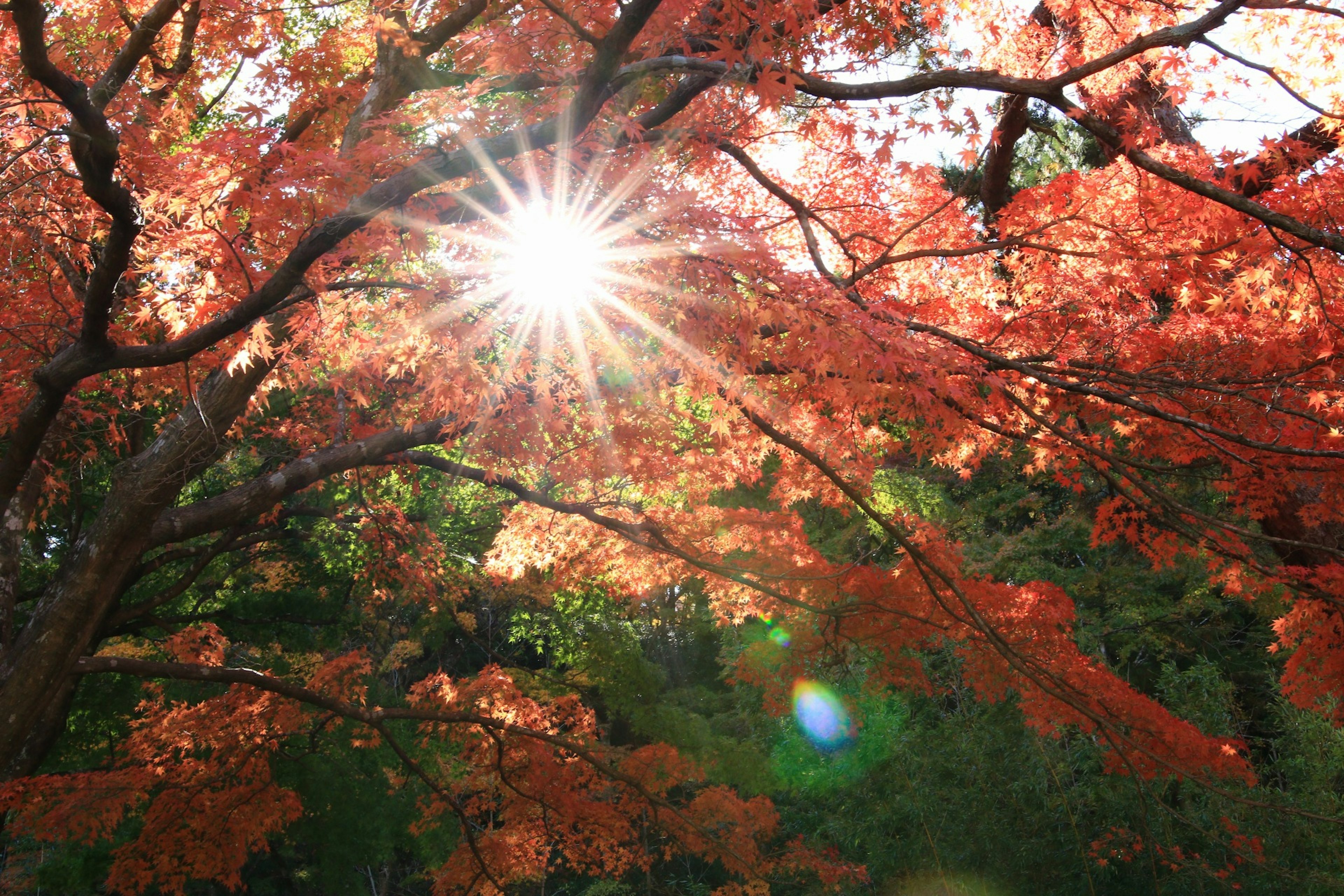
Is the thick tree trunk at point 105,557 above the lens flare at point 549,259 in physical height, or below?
below

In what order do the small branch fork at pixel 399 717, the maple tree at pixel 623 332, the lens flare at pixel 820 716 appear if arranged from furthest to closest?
1. the lens flare at pixel 820 716
2. the small branch fork at pixel 399 717
3. the maple tree at pixel 623 332

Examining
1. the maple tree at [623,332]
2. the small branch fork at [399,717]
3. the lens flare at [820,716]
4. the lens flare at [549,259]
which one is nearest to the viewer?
the maple tree at [623,332]

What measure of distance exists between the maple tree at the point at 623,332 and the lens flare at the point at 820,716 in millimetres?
2126

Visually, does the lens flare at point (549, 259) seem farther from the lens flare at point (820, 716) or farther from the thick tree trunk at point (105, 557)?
the lens flare at point (820, 716)

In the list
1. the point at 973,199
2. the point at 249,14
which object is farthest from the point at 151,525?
the point at 973,199

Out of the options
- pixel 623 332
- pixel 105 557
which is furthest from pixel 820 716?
pixel 105 557

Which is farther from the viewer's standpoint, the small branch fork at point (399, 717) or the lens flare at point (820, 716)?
the lens flare at point (820, 716)

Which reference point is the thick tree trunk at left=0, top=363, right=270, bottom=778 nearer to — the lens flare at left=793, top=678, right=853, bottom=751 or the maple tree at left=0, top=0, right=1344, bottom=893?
the maple tree at left=0, top=0, right=1344, bottom=893

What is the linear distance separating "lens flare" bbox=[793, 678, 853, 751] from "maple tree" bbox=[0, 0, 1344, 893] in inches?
83.7

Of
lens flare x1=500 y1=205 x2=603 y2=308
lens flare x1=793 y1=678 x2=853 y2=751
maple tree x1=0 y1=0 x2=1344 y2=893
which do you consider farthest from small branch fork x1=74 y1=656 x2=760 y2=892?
lens flare x1=793 y1=678 x2=853 y2=751

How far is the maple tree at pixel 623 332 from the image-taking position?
3.48 metres

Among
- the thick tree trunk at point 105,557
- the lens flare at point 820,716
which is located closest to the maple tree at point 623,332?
the thick tree trunk at point 105,557

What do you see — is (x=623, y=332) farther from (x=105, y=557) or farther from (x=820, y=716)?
(x=820, y=716)

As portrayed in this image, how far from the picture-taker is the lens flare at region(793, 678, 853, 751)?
31.1ft
